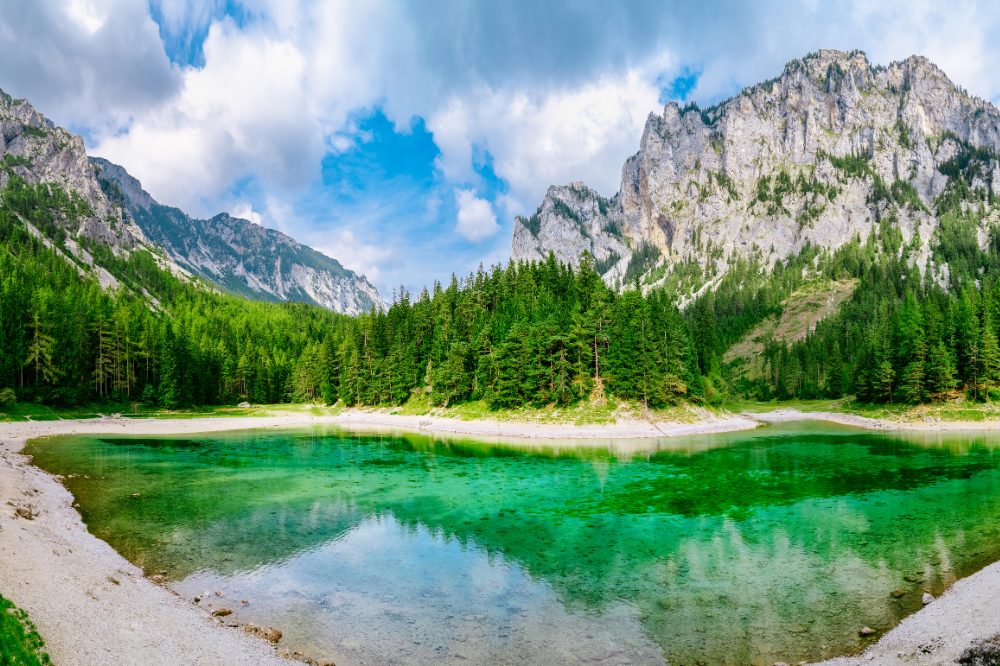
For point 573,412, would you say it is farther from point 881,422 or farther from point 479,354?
point 881,422

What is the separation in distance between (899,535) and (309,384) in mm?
131641

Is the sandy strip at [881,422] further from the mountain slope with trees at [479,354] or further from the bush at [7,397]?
the bush at [7,397]

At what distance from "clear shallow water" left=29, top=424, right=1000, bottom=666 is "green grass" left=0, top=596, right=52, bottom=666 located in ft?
20.2

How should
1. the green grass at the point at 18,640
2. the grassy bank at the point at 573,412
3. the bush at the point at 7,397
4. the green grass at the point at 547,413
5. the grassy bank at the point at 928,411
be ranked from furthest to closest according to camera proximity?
the grassy bank at the point at 928,411 → the green grass at the point at 547,413 → the grassy bank at the point at 573,412 → the bush at the point at 7,397 → the green grass at the point at 18,640

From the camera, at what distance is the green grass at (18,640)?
9.90 metres

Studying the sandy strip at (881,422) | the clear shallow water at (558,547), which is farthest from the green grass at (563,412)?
the clear shallow water at (558,547)

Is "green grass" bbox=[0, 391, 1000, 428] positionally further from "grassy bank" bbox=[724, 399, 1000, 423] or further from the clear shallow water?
the clear shallow water

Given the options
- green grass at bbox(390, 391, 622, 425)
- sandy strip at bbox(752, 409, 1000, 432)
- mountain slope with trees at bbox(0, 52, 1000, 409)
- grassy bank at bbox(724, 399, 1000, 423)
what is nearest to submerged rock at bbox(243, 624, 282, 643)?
green grass at bbox(390, 391, 622, 425)

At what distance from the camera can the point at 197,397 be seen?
113m

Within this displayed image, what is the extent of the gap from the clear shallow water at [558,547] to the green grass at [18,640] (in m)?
6.17

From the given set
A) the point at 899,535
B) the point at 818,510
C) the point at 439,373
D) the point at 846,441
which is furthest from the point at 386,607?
the point at 439,373

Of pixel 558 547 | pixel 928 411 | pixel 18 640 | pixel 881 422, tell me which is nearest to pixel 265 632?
pixel 18 640

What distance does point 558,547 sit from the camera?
24922mm

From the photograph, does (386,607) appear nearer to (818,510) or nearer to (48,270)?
(818,510)
